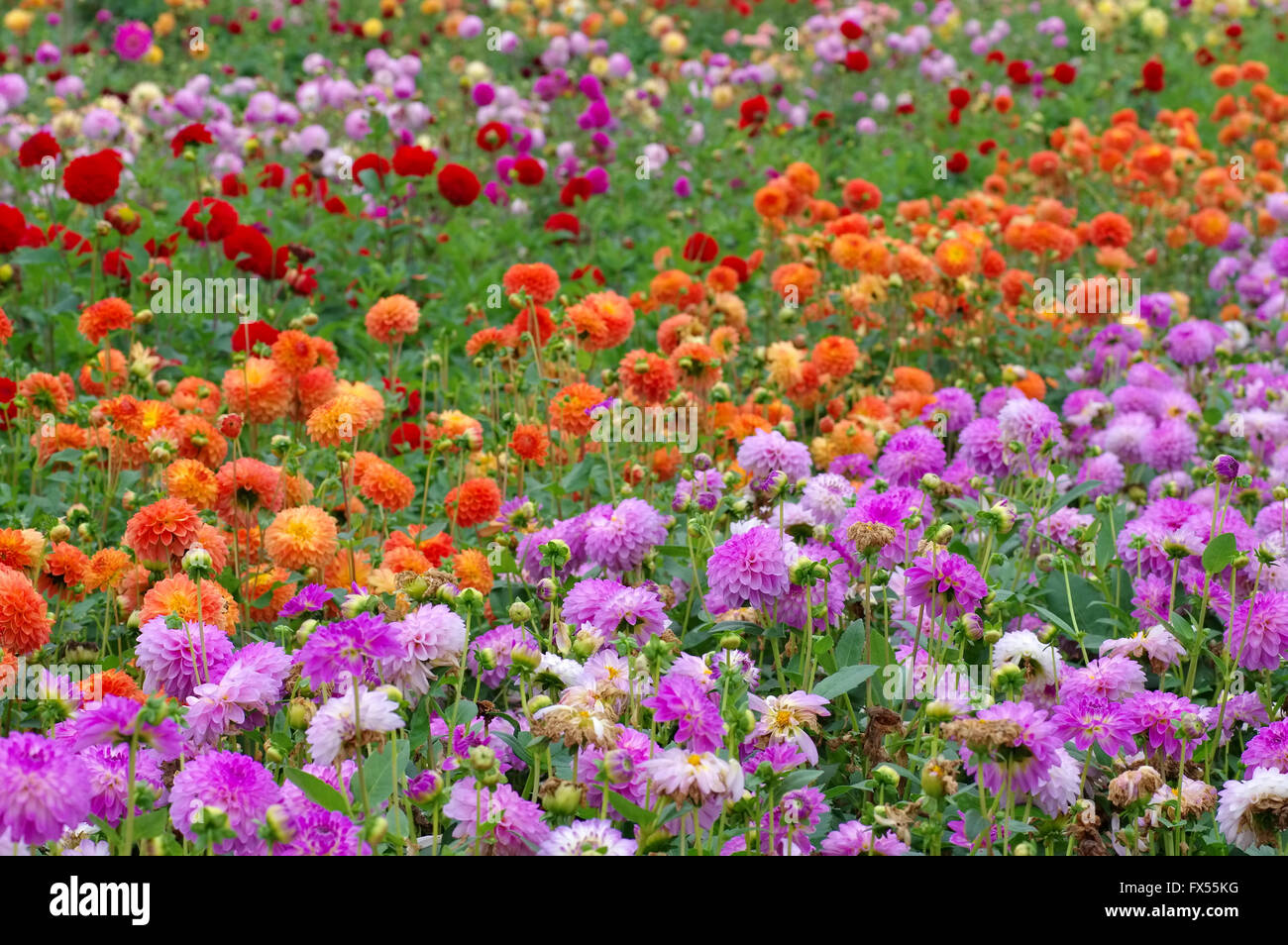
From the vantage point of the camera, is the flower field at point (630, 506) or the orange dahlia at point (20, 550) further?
the orange dahlia at point (20, 550)

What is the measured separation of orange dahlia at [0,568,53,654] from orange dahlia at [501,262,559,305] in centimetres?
178

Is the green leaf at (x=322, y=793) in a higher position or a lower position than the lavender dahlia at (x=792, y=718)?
lower

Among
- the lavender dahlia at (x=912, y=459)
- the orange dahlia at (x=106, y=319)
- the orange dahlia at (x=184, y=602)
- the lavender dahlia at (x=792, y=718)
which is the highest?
the orange dahlia at (x=106, y=319)

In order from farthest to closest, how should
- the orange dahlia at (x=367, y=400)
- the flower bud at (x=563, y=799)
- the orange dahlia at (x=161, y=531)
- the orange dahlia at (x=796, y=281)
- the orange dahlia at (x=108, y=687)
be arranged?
the orange dahlia at (x=796, y=281) < the orange dahlia at (x=367, y=400) < the orange dahlia at (x=161, y=531) < the orange dahlia at (x=108, y=687) < the flower bud at (x=563, y=799)

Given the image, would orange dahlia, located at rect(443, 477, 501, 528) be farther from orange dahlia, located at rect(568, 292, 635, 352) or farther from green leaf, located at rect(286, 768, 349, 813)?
green leaf, located at rect(286, 768, 349, 813)

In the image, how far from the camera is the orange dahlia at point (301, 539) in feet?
8.32

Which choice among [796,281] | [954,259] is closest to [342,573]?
[796,281]

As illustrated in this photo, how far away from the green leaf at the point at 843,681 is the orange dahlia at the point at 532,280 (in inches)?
72.1

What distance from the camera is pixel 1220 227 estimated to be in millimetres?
5590

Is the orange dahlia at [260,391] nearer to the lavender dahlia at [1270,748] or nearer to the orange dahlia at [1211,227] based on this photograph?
the lavender dahlia at [1270,748]

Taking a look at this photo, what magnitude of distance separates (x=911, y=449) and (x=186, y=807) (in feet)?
6.06

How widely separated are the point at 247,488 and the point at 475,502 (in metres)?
0.52

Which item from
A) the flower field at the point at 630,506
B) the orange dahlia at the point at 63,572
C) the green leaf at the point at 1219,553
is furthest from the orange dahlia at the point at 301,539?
the green leaf at the point at 1219,553
